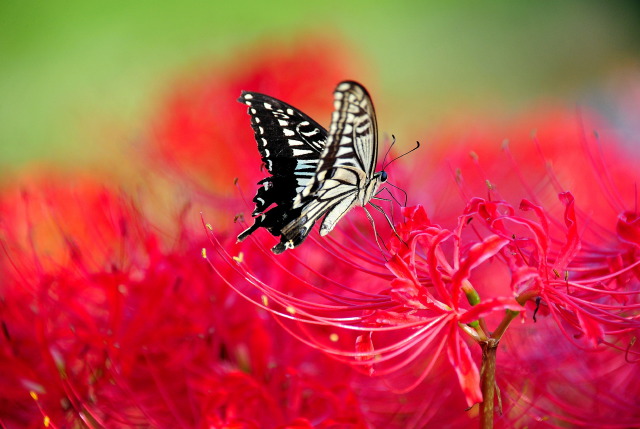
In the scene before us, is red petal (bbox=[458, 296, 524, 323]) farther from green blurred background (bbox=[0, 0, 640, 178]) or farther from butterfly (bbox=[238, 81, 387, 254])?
green blurred background (bbox=[0, 0, 640, 178])

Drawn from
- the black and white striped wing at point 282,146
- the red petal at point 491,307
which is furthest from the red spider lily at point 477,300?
the black and white striped wing at point 282,146

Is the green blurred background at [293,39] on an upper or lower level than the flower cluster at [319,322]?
upper

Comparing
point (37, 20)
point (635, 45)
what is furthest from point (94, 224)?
point (635, 45)

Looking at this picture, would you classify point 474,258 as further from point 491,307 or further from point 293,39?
point 293,39

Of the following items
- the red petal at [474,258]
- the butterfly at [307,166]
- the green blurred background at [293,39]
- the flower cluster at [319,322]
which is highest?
the green blurred background at [293,39]

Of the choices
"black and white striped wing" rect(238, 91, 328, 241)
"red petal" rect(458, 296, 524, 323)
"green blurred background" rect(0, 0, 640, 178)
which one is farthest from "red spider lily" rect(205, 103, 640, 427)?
"green blurred background" rect(0, 0, 640, 178)

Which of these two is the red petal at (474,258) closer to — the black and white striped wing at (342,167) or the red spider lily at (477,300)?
the red spider lily at (477,300)

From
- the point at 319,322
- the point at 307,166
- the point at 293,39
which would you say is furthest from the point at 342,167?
the point at 293,39

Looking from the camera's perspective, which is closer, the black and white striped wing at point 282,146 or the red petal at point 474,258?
the red petal at point 474,258
